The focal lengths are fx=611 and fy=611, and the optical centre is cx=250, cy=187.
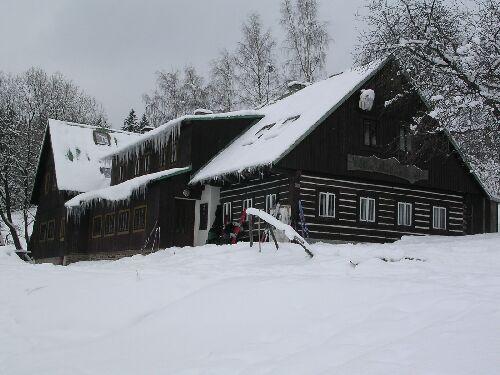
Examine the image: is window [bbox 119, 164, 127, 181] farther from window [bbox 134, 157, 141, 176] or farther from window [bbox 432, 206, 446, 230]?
window [bbox 432, 206, 446, 230]

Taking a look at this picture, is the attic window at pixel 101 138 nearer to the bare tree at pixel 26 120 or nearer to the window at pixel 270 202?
the bare tree at pixel 26 120

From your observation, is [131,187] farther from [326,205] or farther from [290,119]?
[326,205]

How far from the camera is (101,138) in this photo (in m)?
37.9

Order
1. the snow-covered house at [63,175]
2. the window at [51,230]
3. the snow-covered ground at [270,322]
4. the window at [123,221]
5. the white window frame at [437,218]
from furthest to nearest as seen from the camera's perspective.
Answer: the window at [51,230] → the snow-covered house at [63,175] → the window at [123,221] → the white window frame at [437,218] → the snow-covered ground at [270,322]

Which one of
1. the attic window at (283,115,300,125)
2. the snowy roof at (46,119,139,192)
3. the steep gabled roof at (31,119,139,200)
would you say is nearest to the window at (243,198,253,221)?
the attic window at (283,115,300,125)

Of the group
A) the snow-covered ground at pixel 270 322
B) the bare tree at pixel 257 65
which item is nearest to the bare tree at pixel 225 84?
the bare tree at pixel 257 65

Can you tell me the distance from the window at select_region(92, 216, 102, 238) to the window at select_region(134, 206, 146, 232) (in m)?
4.64

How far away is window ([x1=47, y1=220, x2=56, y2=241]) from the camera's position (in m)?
34.8

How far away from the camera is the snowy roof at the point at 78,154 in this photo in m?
33.8

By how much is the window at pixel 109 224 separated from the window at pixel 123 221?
850mm

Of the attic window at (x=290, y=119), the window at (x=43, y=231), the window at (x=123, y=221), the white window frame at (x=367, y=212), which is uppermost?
the attic window at (x=290, y=119)

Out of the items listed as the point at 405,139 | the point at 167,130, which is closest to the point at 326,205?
the point at 405,139

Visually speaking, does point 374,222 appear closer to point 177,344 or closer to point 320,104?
point 320,104

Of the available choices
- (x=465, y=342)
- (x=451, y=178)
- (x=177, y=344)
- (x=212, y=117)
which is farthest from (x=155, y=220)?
(x=465, y=342)
